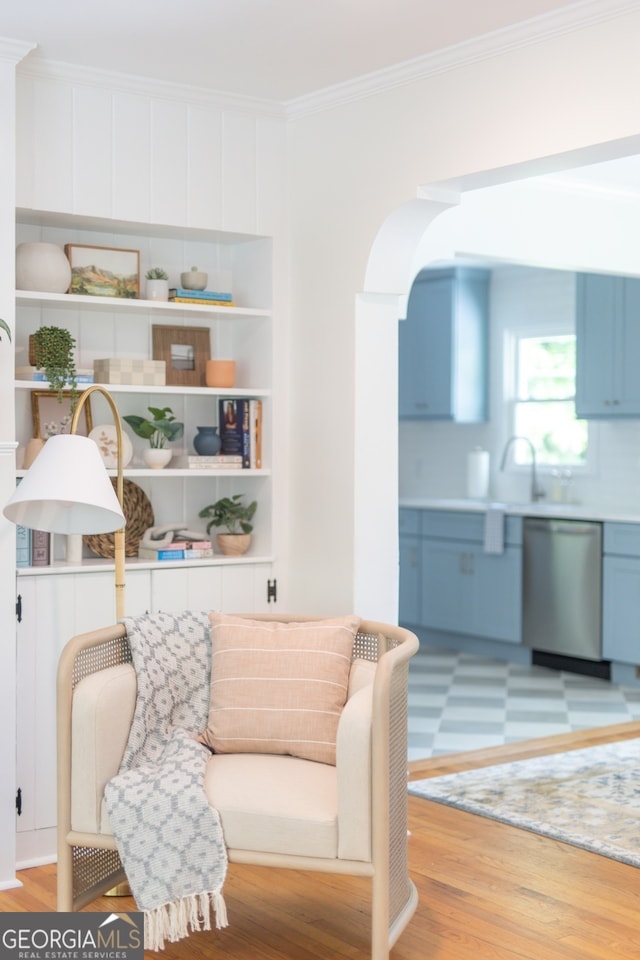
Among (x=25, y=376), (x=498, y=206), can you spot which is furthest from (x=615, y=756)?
(x=25, y=376)

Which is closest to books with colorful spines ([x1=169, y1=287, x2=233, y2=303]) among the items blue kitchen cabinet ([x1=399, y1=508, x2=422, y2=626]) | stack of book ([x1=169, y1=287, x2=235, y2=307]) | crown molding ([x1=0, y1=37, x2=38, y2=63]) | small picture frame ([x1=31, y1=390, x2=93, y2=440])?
stack of book ([x1=169, y1=287, x2=235, y2=307])

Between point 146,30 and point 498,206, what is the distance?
75.6 inches

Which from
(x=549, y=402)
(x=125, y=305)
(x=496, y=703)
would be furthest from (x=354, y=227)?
(x=549, y=402)

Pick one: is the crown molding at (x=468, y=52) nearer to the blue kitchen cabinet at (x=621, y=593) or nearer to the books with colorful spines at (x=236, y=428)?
the books with colorful spines at (x=236, y=428)

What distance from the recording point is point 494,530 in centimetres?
710

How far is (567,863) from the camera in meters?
3.81

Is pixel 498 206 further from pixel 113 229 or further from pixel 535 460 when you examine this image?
pixel 535 460

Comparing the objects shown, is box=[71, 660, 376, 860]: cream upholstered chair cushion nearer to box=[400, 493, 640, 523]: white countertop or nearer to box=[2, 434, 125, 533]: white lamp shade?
box=[2, 434, 125, 533]: white lamp shade

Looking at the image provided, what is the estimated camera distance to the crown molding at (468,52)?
3.27m

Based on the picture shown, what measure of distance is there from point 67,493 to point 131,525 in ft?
3.92

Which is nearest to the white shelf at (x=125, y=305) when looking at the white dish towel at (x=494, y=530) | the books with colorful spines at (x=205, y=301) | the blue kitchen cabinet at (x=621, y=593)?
the books with colorful spines at (x=205, y=301)

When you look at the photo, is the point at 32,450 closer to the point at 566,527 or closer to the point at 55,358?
the point at 55,358

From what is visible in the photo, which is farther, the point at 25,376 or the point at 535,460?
the point at 535,460

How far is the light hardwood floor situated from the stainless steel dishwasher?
2694 millimetres
